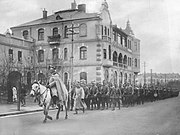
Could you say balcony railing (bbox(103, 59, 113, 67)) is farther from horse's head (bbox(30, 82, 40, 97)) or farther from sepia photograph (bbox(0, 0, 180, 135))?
horse's head (bbox(30, 82, 40, 97))

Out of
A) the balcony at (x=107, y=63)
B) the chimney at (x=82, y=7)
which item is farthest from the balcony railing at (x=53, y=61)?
the chimney at (x=82, y=7)

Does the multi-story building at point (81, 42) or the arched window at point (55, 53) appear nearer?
the multi-story building at point (81, 42)

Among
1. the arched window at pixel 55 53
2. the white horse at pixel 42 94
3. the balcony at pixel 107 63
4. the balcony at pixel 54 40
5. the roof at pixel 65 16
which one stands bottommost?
the white horse at pixel 42 94

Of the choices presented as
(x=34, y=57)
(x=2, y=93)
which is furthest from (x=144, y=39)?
(x=2, y=93)

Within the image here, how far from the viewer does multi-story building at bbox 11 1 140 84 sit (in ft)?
10.6

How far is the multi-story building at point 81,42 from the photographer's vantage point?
10.6 ft

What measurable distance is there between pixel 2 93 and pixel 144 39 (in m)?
5.59

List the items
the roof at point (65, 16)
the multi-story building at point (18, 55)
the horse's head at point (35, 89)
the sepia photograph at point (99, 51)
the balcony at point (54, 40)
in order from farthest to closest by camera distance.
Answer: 1. the horse's head at point (35, 89)
2. the multi-story building at point (18, 55)
3. the balcony at point (54, 40)
4. the roof at point (65, 16)
5. the sepia photograph at point (99, 51)

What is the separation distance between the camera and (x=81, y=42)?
3822 mm

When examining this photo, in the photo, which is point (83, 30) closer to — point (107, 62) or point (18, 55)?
point (107, 62)

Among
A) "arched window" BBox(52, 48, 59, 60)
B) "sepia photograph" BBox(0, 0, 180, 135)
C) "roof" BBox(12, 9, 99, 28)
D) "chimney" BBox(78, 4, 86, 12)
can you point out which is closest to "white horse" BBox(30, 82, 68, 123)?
"sepia photograph" BBox(0, 0, 180, 135)

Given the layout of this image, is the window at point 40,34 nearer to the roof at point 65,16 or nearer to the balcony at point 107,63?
the roof at point 65,16

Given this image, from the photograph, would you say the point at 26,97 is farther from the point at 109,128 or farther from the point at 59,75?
the point at 109,128

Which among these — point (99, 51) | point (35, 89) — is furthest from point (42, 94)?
point (99, 51)
